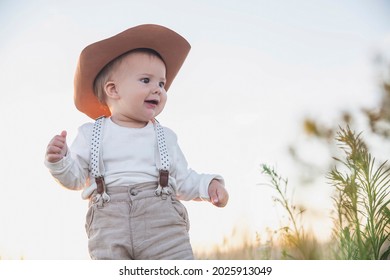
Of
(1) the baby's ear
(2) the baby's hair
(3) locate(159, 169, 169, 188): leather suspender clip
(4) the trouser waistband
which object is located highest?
(2) the baby's hair

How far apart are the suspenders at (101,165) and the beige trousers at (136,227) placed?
20 millimetres

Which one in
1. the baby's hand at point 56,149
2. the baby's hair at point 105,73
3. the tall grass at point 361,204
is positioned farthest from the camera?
the baby's hair at point 105,73

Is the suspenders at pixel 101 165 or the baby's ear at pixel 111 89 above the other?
the baby's ear at pixel 111 89

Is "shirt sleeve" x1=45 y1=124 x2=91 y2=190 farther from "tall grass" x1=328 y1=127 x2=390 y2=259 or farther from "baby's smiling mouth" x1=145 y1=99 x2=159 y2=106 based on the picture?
"tall grass" x1=328 y1=127 x2=390 y2=259

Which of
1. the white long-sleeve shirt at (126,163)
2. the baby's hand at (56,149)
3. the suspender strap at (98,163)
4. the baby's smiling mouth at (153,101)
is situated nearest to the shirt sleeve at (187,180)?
the white long-sleeve shirt at (126,163)

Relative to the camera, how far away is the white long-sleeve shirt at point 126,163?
6.48ft

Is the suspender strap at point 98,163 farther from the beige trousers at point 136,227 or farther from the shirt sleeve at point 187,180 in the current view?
the shirt sleeve at point 187,180

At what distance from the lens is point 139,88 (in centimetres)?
207

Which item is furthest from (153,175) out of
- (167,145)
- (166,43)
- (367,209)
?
(367,209)

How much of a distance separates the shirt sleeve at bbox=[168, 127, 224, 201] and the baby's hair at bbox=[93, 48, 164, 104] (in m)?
0.28

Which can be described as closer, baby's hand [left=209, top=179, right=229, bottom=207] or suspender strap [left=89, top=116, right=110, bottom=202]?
suspender strap [left=89, top=116, right=110, bottom=202]

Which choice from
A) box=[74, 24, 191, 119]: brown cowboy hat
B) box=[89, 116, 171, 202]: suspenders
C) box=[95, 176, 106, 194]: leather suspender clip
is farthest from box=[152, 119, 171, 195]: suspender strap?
box=[74, 24, 191, 119]: brown cowboy hat

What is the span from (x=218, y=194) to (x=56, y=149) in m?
0.52

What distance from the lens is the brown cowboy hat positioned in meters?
2.13
